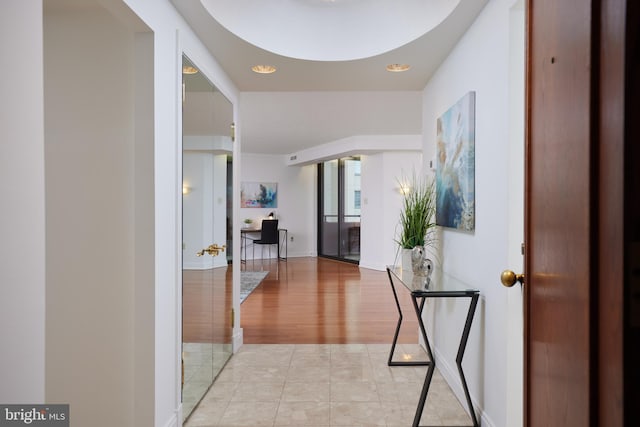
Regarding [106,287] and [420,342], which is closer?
[106,287]

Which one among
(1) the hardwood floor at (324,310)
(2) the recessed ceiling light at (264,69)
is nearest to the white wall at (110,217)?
(2) the recessed ceiling light at (264,69)

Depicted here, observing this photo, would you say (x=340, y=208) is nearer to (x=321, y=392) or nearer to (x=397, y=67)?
(x=397, y=67)

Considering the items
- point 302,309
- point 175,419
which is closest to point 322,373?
point 175,419

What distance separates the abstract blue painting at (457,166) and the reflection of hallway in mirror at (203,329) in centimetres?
167

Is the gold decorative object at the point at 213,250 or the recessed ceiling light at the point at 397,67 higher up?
the recessed ceiling light at the point at 397,67

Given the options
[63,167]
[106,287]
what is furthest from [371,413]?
[63,167]

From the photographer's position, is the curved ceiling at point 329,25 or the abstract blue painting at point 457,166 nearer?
the abstract blue painting at point 457,166

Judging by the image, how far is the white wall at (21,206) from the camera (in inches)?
41.3

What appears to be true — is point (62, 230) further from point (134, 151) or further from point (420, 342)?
point (420, 342)

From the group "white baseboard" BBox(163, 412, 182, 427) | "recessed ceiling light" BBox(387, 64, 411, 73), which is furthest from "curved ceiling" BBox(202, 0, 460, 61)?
"white baseboard" BBox(163, 412, 182, 427)

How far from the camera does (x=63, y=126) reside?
202cm

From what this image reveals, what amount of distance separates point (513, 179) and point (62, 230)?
7.21 ft

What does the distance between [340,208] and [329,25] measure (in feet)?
22.1

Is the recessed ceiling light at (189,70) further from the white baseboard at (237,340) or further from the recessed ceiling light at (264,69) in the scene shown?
the white baseboard at (237,340)
